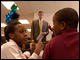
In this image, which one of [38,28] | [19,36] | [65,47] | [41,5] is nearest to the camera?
[65,47]

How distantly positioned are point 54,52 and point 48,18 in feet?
16.7

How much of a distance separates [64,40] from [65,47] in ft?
0.17

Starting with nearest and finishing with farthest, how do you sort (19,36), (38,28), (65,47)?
(65,47)
(19,36)
(38,28)

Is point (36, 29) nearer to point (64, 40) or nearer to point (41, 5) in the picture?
point (41, 5)

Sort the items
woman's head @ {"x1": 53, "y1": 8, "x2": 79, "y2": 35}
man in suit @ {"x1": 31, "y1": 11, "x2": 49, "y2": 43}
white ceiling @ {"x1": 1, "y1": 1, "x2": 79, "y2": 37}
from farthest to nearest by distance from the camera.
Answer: white ceiling @ {"x1": 1, "y1": 1, "x2": 79, "y2": 37}, man in suit @ {"x1": 31, "y1": 11, "x2": 49, "y2": 43}, woman's head @ {"x1": 53, "y1": 8, "x2": 79, "y2": 35}

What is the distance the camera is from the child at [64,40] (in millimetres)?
790

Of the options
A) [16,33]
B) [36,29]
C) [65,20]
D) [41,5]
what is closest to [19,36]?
[16,33]

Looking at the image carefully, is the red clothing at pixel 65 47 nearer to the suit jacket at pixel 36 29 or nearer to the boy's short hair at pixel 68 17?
the boy's short hair at pixel 68 17

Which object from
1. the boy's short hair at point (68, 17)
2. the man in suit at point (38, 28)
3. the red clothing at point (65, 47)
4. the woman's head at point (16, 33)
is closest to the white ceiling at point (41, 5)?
the man in suit at point (38, 28)

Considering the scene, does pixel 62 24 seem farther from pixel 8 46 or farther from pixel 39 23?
pixel 39 23

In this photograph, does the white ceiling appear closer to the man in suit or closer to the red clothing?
the man in suit

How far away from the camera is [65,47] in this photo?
0.80 metres

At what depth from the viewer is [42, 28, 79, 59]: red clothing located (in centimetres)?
78

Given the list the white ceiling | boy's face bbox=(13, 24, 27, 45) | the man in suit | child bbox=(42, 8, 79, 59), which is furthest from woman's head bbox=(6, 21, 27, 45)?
the white ceiling
